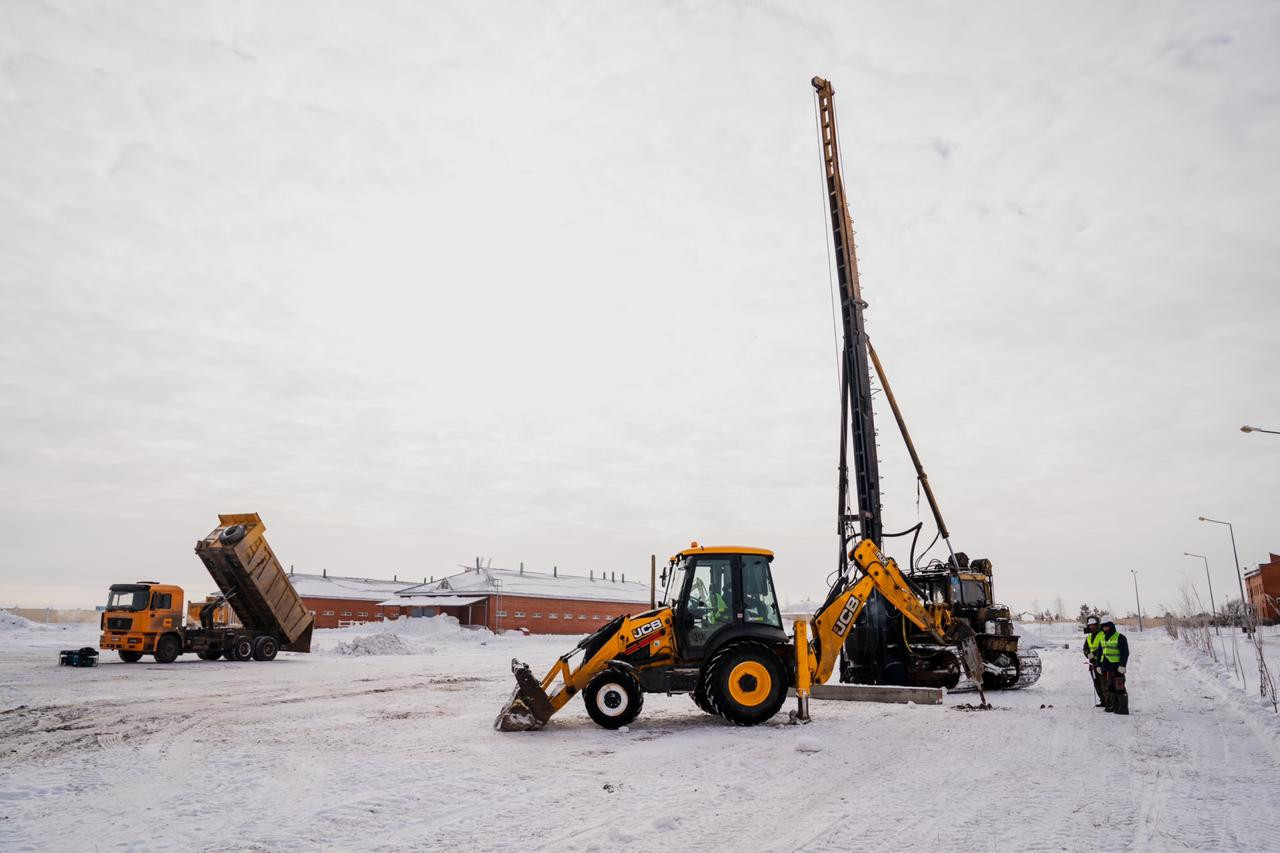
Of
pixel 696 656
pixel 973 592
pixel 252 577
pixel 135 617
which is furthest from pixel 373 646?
pixel 696 656

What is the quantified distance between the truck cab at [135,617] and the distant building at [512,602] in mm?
34986

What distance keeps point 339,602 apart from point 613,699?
5825 cm

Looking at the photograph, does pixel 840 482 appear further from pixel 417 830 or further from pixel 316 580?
pixel 316 580

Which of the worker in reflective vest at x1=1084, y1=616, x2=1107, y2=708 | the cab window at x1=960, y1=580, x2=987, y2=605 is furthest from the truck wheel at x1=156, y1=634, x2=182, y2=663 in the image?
the worker in reflective vest at x1=1084, y1=616, x2=1107, y2=708

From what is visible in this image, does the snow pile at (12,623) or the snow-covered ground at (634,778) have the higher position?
the snow pile at (12,623)

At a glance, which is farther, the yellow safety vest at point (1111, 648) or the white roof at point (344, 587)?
the white roof at point (344, 587)

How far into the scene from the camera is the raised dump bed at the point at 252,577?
25.0 m

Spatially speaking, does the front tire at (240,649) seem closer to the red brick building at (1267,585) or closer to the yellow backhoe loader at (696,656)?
the yellow backhoe loader at (696,656)

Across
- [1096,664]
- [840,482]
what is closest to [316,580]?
[840,482]

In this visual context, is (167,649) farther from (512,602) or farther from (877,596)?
(512,602)

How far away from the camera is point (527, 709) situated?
11312 mm

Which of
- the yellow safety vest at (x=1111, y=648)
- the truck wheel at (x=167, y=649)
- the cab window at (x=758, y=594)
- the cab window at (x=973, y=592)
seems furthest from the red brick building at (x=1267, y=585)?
the truck wheel at (x=167, y=649)

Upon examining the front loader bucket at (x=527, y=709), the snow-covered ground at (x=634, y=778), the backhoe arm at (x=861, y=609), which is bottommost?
the snow-covered ground at (x=634, y=778)

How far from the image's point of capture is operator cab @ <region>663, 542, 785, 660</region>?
12109 millimetres
